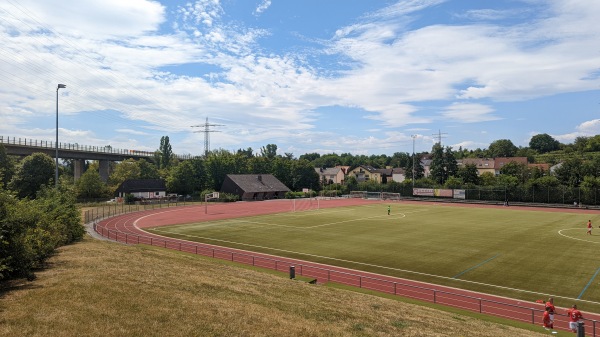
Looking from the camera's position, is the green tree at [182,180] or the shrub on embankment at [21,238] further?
the green tree at [182,180]

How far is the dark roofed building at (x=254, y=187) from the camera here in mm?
104438

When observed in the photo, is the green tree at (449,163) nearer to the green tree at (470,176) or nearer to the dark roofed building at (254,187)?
the green tree at (470,176)

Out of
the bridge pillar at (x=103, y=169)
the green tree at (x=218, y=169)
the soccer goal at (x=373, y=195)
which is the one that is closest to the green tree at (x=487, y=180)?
the soccer goal at (x=373, y=195)

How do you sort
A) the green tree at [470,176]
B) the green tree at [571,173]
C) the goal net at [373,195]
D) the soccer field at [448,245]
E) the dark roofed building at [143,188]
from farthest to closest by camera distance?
1. the goal net at [373,195]
2. the green tree at [470,176]
3. the dark roofed building at [143,188]
4. the green tree at [571,173]
5. the soccer field at [448,245]

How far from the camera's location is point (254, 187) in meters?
108

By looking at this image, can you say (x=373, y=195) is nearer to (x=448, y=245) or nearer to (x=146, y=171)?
(x=146, y=171)

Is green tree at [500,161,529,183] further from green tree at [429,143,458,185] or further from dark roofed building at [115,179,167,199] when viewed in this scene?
dark roofed building at [115,179,167,199]

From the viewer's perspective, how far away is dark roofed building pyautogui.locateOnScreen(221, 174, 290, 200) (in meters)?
104

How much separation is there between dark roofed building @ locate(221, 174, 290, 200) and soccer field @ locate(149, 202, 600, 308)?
4256 cm

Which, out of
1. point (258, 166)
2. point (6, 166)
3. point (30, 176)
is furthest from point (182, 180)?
point (6, 166)

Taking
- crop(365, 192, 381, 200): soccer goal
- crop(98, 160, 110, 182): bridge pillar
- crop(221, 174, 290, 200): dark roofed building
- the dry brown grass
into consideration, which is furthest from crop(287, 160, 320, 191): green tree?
the dry brown grass

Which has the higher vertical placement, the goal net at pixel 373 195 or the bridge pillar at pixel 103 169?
the bridge pillar at pixel 103 169

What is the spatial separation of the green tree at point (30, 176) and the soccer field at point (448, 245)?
42609 mm

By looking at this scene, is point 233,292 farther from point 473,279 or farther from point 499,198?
point 499,198
